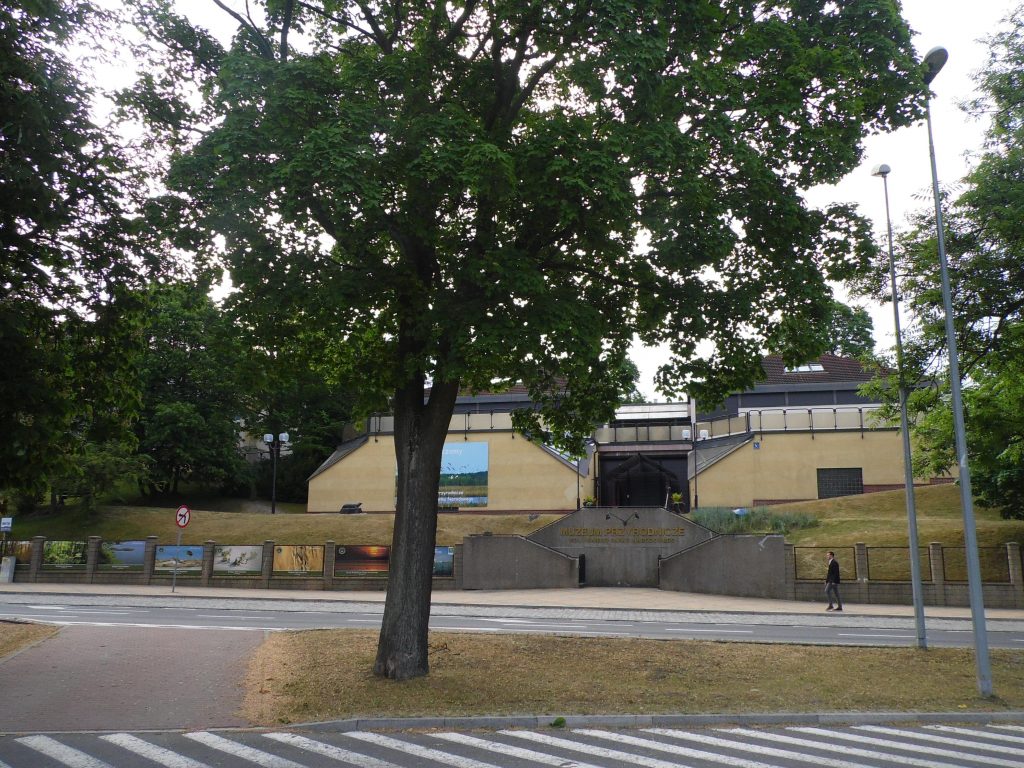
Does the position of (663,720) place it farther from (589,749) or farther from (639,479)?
(639,479)

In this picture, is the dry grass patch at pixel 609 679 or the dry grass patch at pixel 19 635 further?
the dry grass patch at pixel 19 635

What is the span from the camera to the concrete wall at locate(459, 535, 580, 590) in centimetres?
2897

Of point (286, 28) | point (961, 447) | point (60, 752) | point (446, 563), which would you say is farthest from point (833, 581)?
point (60, 752)

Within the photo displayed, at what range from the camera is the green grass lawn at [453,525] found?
92.1 feet

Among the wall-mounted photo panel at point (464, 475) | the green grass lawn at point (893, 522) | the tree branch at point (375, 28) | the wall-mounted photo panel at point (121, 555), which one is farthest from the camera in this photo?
the wall-mounted photo panel at point (464, 475)

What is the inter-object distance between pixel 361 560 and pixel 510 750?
72.3ft

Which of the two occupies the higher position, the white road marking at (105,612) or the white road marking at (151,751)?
the white road marking at (105,612)

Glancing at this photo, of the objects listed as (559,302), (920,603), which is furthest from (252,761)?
(920,603)

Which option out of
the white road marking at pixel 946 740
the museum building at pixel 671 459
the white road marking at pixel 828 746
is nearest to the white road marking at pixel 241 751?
the white road marking at pixel 828 746

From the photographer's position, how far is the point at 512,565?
29.2 meters

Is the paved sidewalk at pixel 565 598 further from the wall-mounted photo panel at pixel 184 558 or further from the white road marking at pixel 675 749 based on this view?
the white road marking at pixel 675 749

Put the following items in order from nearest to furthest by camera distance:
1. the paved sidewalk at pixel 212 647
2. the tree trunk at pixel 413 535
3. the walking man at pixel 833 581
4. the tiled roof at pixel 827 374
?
the paved sidewalk at pixel 212 647 → the tree trunk at pixel 413 535 → the walking man at pixel 833 581 → the tiled roof at pixel 827 374

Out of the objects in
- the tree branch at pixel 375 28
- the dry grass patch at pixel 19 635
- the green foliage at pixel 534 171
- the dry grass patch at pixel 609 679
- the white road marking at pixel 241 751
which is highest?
the tree branch at pixel 375 28

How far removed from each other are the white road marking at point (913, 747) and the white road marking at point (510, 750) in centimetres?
299
